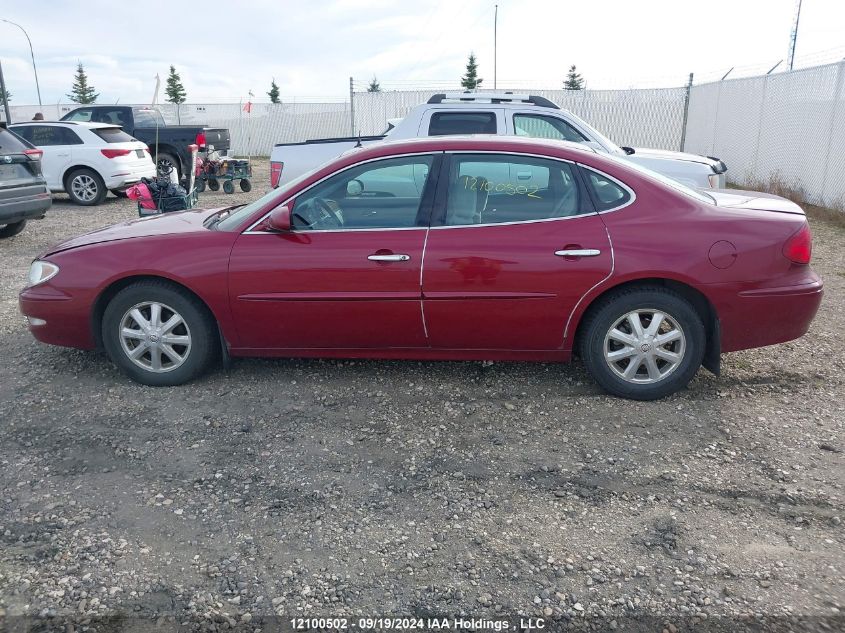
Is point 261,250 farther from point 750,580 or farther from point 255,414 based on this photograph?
point 750,580

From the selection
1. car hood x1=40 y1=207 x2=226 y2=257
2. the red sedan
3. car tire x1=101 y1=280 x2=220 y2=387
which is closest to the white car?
car hood x1=40 y1=207 x2=226 y2=257

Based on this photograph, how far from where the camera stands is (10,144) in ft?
31.2

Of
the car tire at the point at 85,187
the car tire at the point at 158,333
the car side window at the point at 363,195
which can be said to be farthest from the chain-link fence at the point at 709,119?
the car tire at the point at 158,333

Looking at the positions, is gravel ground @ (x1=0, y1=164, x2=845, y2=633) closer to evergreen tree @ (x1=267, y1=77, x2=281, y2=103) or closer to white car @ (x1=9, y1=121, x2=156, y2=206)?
white car @ (x1=9, y1=121, x2=156, y2=206)

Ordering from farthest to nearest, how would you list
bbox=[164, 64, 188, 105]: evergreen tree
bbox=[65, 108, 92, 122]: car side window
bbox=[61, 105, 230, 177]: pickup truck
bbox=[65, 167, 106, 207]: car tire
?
bbox=[164, 64, 188, 105]: evergreen tree < bbox=[65, 108, 92, 122]: car side window < bbox=[61, 105, 230, 177]: pickup truck < bbox=[65, 167, 106, 207]: car tire

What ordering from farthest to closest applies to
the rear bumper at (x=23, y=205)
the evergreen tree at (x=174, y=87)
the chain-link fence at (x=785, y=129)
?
1. the evergreen tree at (x=174, y=87)
2. the chain-link fence at (x=785, y=129)
3. the rear bumper at (x=23, y=205)

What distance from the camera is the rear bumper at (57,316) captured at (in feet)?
15.0

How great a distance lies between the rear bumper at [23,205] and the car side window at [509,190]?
7437 millimetres

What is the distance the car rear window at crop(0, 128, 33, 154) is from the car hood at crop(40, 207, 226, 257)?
18.3 feet

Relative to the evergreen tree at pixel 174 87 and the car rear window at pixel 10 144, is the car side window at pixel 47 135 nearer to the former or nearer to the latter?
the car rear window at pixel 10 144

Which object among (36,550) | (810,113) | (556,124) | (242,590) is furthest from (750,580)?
(810,113)

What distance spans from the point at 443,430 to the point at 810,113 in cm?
1172

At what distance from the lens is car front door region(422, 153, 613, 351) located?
13.6ft

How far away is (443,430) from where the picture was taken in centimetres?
399
